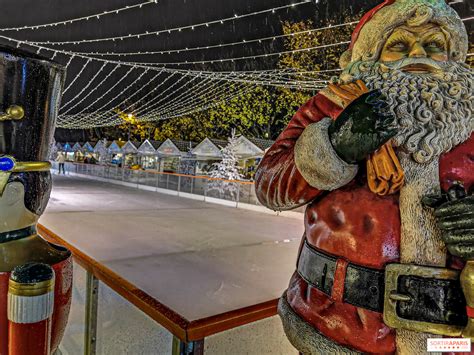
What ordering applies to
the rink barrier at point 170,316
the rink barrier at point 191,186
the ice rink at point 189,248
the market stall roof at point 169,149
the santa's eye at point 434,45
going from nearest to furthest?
the santa's eye at point 434,45 → the rink barrier at point 170,316 → the ice rink at point 189,248 → the rink barrier at point 191,186 → the market stall roof at point 169,149

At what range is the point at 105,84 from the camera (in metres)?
17.9

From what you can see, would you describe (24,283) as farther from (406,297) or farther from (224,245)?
(224,245)

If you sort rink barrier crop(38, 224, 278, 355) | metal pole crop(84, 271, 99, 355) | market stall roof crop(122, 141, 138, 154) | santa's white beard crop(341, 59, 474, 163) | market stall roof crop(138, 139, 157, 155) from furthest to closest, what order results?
market stall roof crop(122, 141, 138, 154)
market stall roof crop(138, 139, 157, 155)
metal pole crop(84, 271, 99, 355)
rink barrier crop(38, 224, 278, 355)
santa's white beard crop(341, 59, 474, 163)

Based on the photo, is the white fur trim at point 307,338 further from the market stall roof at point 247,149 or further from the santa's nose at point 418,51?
the market stall roof at point 247,149

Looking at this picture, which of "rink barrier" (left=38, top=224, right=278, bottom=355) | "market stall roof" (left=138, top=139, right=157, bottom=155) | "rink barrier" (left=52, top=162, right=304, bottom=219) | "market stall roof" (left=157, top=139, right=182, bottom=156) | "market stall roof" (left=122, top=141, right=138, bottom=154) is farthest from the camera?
"market stall roof" (left=122, top=141, right=138, bottom=154)

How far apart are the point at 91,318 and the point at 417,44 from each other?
1.92 meters

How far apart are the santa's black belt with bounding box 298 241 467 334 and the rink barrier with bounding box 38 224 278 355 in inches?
25.2

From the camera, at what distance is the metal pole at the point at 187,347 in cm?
137

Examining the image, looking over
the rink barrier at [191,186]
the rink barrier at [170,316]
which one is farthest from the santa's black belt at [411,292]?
the rink barrier at [191,186]

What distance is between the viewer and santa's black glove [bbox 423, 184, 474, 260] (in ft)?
2.62

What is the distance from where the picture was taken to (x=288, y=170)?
1048mm

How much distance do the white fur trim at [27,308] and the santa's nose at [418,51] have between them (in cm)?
125

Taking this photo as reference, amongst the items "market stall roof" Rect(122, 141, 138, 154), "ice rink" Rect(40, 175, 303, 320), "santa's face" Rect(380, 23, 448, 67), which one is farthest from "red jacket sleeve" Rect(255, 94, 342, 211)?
"market stall roof" Rect(122, 141, 138, 154)

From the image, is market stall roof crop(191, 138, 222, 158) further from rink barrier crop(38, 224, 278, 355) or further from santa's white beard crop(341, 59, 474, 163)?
santa's white beard crop(341, 59, 474, 163)
